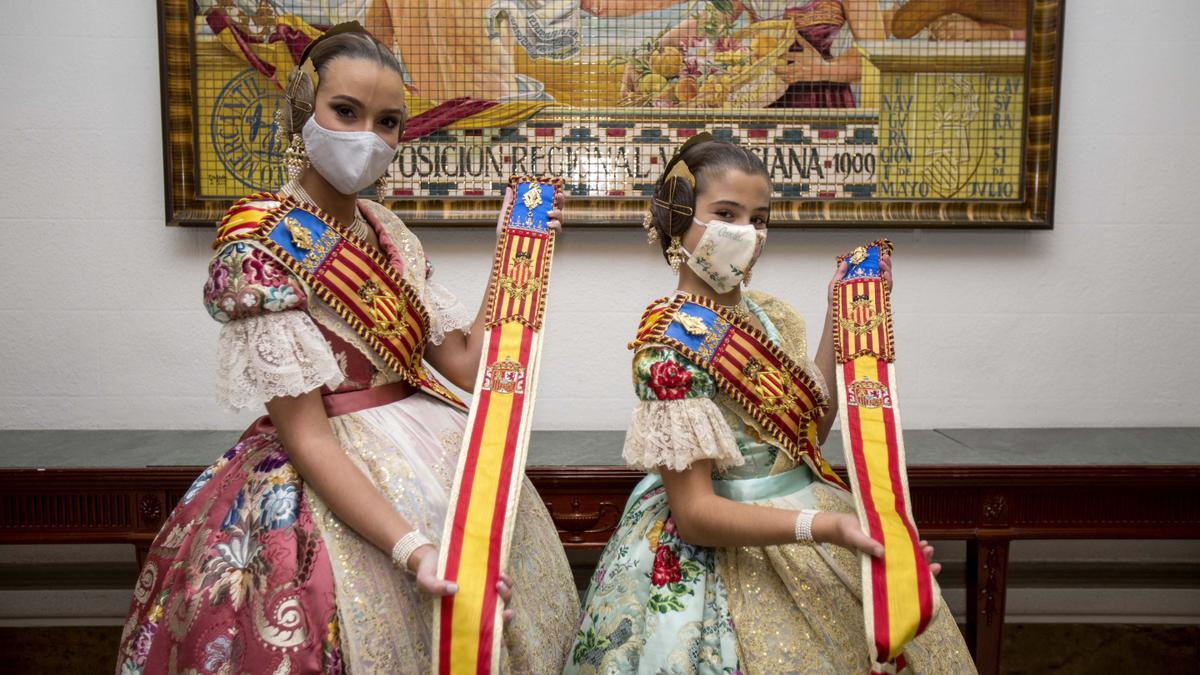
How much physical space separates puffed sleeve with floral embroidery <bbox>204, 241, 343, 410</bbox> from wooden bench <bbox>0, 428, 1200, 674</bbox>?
90cm

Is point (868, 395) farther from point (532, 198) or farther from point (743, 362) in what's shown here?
point (532, 198)

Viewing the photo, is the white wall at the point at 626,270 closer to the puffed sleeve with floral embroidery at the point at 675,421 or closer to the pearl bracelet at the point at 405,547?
the puffed sleeve with floral embroidery at the point at 675,421

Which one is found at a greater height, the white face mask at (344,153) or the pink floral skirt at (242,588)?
the white face mask at (344,153)

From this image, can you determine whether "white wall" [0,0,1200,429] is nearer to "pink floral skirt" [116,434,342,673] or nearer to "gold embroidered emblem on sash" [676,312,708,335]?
"gold embroidered emblem on sash" [676,312,708,335]

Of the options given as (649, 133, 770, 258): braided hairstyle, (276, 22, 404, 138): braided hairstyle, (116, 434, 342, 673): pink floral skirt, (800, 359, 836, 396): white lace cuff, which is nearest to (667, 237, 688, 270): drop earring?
(649, 133, 770, 258): braided hairstyle

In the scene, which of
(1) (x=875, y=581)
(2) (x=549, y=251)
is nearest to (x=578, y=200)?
(2) (x=549, y=251)

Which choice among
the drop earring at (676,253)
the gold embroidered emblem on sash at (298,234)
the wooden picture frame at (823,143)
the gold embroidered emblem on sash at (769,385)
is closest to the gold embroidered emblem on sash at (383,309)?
the gold embroidered emblem on sash at (298,234)

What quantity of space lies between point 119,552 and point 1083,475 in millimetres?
2606

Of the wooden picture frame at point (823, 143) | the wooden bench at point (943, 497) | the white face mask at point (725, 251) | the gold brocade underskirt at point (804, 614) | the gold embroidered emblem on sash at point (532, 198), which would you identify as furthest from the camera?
the wooden picture frame at point (823, 143)

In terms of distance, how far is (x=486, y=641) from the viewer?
124 cm

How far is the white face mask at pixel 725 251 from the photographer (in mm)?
1468

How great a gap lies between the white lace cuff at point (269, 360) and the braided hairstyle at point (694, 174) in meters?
0.58

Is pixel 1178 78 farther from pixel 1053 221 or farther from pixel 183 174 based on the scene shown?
pixel 183 174

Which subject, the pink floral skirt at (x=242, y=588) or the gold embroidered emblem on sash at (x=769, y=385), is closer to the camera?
the pink floral skirt at (x=242, y=588)
